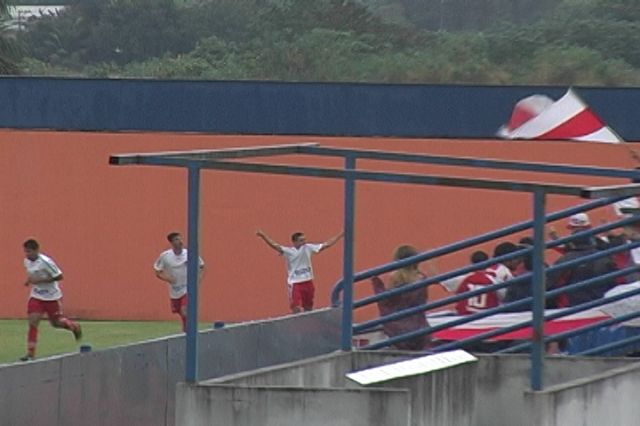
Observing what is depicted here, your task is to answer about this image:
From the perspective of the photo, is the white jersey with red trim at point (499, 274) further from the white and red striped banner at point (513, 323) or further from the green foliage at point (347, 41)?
the green foliage at point (347, 41)

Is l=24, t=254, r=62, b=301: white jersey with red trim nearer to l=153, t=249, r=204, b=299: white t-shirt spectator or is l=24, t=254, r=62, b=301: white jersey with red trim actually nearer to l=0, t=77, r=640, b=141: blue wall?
l=153, t=249, r=204, b=299: white t-shirt spectator

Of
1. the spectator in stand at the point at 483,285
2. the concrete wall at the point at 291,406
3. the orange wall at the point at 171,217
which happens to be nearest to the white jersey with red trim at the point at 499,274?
the spectator in stand at the point at 483,285

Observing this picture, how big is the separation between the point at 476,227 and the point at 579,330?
17058 millimetres

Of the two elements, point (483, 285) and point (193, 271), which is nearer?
point (193, 271)

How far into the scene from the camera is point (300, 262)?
23.8m

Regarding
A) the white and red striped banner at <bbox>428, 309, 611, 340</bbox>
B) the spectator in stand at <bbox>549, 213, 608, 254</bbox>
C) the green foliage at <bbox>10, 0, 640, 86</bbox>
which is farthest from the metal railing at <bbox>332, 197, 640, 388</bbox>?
the green foliage at <bbox>10, 0, 640, 86</bbox>

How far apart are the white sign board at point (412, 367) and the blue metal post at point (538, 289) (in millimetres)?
512

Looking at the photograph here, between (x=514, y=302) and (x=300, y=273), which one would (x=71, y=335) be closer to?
(x=300, y=273)

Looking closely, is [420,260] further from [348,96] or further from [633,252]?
[348,96]

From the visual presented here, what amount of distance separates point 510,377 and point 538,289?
148cm

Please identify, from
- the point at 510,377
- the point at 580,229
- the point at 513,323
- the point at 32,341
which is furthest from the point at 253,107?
the point at 510,377

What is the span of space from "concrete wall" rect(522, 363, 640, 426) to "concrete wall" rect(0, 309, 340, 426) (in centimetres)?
350

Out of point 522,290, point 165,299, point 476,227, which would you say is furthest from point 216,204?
point 522,290

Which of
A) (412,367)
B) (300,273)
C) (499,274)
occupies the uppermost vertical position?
(300,273)
